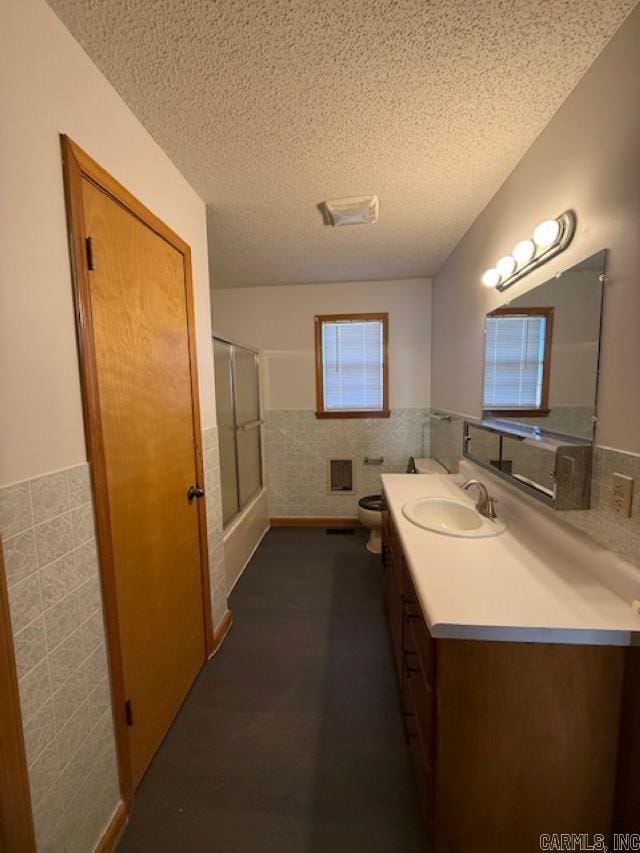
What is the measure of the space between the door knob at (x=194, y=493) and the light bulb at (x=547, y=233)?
1793 millimetres

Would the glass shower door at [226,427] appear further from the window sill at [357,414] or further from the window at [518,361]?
the window at [518,361]

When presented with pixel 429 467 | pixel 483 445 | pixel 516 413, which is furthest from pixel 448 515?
pixel 429 467

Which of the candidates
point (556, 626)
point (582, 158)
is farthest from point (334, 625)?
point (582, 158)

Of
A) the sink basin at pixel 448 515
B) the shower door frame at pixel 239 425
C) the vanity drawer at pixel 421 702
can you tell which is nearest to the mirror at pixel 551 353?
the sink basin at pixel 448 515

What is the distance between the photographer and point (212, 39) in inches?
38.5

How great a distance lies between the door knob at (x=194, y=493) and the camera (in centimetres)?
160

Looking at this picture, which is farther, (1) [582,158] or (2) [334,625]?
(2) [334,625]

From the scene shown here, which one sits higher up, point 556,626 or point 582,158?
point 582,158

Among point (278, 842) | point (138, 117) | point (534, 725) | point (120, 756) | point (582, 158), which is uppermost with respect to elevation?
point (138, 117)

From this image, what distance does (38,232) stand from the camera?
0.84 meters

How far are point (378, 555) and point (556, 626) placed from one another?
6.91 feet

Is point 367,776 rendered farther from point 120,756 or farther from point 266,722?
point 120,756

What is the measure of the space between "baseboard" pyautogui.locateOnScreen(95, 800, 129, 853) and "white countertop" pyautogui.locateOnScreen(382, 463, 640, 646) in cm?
121

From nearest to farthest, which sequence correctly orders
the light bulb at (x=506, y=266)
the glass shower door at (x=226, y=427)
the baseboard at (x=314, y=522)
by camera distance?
the light bulb at (x=506, y=266)
the glass shower door at (x=226, y=427)
the baseboard at (x=314, y=522)
